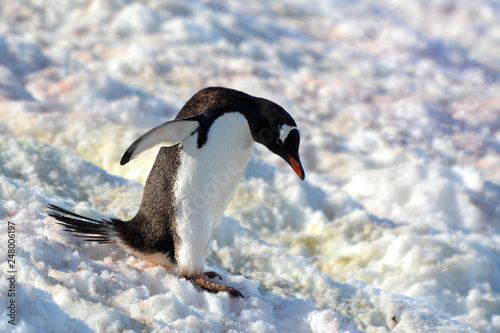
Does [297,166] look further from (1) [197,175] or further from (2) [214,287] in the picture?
(2) [214,287]

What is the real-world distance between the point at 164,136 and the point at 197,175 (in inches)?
7.7

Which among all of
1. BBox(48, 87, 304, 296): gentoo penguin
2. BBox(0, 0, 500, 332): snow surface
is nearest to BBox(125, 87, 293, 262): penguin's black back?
BBox(48, 87, 304, 296): gentoo penguin

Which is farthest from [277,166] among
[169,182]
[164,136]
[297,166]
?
[164,136]

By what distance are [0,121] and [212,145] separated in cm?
221

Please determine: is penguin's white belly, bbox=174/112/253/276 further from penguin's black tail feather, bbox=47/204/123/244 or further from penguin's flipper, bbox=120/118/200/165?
penguin's black tail feather, bbox=47/204/123/244

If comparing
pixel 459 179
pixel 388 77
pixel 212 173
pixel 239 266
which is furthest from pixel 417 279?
pixel 388 77

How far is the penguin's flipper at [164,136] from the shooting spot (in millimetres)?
2125

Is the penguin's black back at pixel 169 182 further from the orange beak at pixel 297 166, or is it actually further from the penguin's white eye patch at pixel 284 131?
the orange beak at pixel 297 166

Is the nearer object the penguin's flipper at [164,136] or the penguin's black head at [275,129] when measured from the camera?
the penguin's flipper at [164,136]

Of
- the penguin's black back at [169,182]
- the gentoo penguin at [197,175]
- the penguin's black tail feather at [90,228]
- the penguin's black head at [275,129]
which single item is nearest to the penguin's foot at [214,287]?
the gentoo penguin at [197,175]

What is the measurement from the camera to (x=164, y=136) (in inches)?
85.5

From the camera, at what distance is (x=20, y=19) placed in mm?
6418

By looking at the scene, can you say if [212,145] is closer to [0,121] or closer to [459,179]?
[0,121]

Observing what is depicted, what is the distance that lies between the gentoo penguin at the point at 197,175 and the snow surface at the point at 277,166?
9 cm
